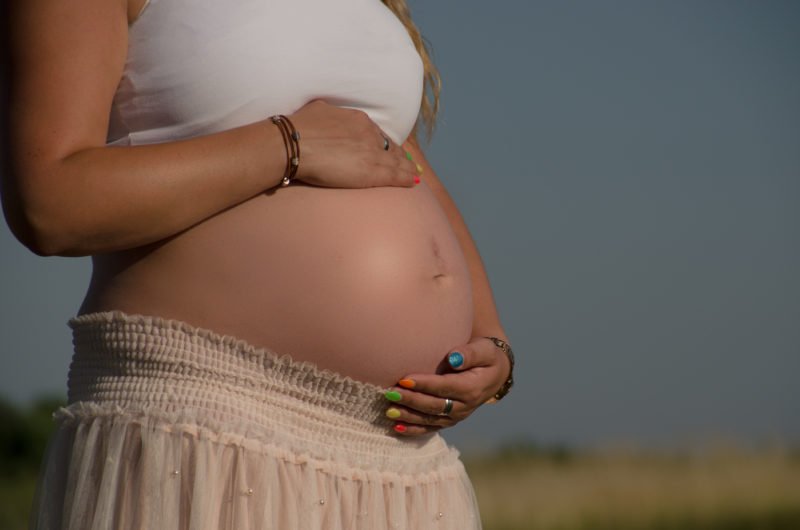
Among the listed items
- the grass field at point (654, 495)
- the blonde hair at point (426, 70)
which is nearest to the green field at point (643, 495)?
the grass field at point (654, 495)

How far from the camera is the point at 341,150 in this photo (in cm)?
149

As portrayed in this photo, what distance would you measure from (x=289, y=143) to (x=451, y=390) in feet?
1.36

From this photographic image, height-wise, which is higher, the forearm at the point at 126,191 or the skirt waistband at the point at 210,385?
the forearm at the point at 126,191

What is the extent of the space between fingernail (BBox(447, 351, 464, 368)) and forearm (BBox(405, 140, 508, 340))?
228mm

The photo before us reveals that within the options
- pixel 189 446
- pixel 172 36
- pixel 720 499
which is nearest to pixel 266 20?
pixel 172 36

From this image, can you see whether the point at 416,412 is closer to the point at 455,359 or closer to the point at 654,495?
the point at 455,359

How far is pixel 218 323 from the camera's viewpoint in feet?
4.50

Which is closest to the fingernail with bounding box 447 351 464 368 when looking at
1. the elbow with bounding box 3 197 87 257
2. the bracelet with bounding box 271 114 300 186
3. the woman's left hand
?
the woman's left hand

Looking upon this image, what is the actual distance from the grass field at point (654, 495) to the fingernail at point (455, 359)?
3.64 m

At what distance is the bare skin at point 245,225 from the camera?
126cm

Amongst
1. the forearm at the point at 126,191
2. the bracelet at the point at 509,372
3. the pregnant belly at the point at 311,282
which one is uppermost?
the forearm at the point at 126,191

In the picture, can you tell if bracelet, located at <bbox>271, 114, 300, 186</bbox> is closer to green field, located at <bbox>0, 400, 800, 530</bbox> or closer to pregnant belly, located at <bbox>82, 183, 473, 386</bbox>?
pregnant belly, located at <bbox>82, 183, 473, 386</bbox>

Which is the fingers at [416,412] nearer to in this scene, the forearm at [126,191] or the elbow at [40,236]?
the forearm at [126,191]

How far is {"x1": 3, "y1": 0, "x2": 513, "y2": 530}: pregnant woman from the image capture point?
1277 millimetres
